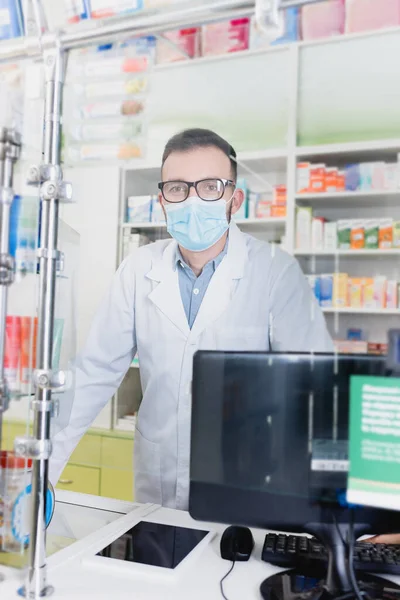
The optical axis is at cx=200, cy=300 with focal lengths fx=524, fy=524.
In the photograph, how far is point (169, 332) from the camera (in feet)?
5.08

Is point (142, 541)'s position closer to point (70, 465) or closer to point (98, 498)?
point (98, 498)

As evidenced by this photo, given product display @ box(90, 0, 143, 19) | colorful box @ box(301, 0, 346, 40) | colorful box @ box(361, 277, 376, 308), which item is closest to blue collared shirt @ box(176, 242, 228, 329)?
colorful box @ box(361, 277, 376, 308)

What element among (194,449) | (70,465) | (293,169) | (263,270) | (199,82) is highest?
(199,82)

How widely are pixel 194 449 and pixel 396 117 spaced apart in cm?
144

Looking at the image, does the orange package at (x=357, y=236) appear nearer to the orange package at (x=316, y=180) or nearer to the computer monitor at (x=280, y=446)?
the orange package at (x=316, y=180)

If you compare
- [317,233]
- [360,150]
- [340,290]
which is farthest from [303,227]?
[360,150]

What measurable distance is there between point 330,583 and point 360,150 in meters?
1.41

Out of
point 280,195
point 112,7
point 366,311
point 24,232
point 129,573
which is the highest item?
point 112,7

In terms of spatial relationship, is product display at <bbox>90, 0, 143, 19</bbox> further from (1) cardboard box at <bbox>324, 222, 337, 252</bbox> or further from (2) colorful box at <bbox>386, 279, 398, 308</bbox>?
(2) colorful box at <bbox>386, 279, 398, 308</bbox>

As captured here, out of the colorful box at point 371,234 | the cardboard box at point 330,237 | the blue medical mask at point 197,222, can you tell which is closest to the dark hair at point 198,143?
the blue medical mask at point 197,222

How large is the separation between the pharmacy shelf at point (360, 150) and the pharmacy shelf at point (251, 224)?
305 millimetres

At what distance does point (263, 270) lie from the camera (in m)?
1.51

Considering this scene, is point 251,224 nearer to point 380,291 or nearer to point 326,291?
point 326,291

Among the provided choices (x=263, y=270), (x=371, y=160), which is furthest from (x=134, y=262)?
(x=371, y=160)
